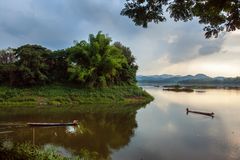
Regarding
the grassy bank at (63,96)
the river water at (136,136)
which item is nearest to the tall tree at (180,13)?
the river water at (136,136)

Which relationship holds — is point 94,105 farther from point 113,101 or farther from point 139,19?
point 139,19

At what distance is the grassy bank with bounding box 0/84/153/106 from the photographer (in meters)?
29.8

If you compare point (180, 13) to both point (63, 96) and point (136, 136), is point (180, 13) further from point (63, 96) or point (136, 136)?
point (63, 96)

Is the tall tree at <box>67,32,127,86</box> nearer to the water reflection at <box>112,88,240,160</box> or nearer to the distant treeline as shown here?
the distant treeline

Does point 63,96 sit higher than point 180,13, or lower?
lower

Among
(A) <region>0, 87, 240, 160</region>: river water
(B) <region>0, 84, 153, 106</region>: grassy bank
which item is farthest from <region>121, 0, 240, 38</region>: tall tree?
(B) <region>0, 84, 153, 106</region>: grassy bank

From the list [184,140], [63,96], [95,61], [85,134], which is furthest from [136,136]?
[95,61]

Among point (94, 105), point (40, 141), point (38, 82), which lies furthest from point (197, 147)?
point (38, 82)

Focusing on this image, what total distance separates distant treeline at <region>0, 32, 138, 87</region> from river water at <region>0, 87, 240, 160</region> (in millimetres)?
9391

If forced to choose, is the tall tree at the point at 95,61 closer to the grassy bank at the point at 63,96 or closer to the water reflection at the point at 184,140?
the grassy bank at the point at 63,96

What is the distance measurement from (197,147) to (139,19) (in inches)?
345

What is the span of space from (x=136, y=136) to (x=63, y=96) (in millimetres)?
17745

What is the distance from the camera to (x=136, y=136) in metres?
16.2

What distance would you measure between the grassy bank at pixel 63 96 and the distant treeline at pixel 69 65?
1138 mm
